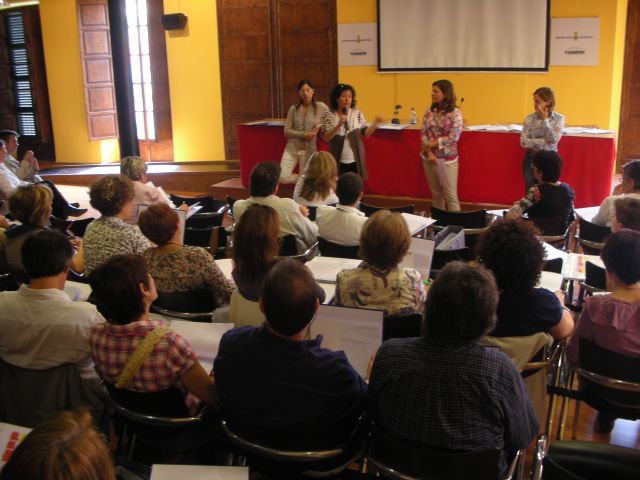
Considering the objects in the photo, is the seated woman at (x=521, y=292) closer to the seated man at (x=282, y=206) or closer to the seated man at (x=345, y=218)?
the seated man at (x=345, y=218)

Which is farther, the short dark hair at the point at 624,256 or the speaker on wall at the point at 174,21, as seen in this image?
the speaker on wall at the point at 174,21

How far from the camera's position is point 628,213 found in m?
3.88

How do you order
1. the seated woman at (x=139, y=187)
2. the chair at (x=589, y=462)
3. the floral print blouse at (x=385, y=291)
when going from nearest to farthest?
the chair at (x=589, y=462) < the floral print blouse at (x=385, y=291) < the seated woman at (x=139, y=187)

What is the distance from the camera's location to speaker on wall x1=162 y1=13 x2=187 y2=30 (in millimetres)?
10570

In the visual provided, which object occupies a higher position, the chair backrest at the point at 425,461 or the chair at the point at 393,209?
the chair at the point at 393,209

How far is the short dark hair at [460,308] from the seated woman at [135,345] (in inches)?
34.1

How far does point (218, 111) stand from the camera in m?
11.0

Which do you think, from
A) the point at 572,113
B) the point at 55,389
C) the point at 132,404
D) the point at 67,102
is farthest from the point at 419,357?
the point at 67,102

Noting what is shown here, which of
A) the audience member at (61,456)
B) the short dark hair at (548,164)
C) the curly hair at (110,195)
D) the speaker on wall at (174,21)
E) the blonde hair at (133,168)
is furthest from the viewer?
the speaker on wall at (174,21)

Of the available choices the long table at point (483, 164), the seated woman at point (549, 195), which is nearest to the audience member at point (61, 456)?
the seated woman at point (549, 195)

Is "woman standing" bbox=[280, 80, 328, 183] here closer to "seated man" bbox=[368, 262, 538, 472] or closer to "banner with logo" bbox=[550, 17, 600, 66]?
"banner with logo" bbox=[550, 17, 600, 66]

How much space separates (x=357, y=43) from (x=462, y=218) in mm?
5067

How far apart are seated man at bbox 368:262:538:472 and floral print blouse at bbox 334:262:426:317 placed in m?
0.81

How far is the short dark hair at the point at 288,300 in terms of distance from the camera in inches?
89.4
